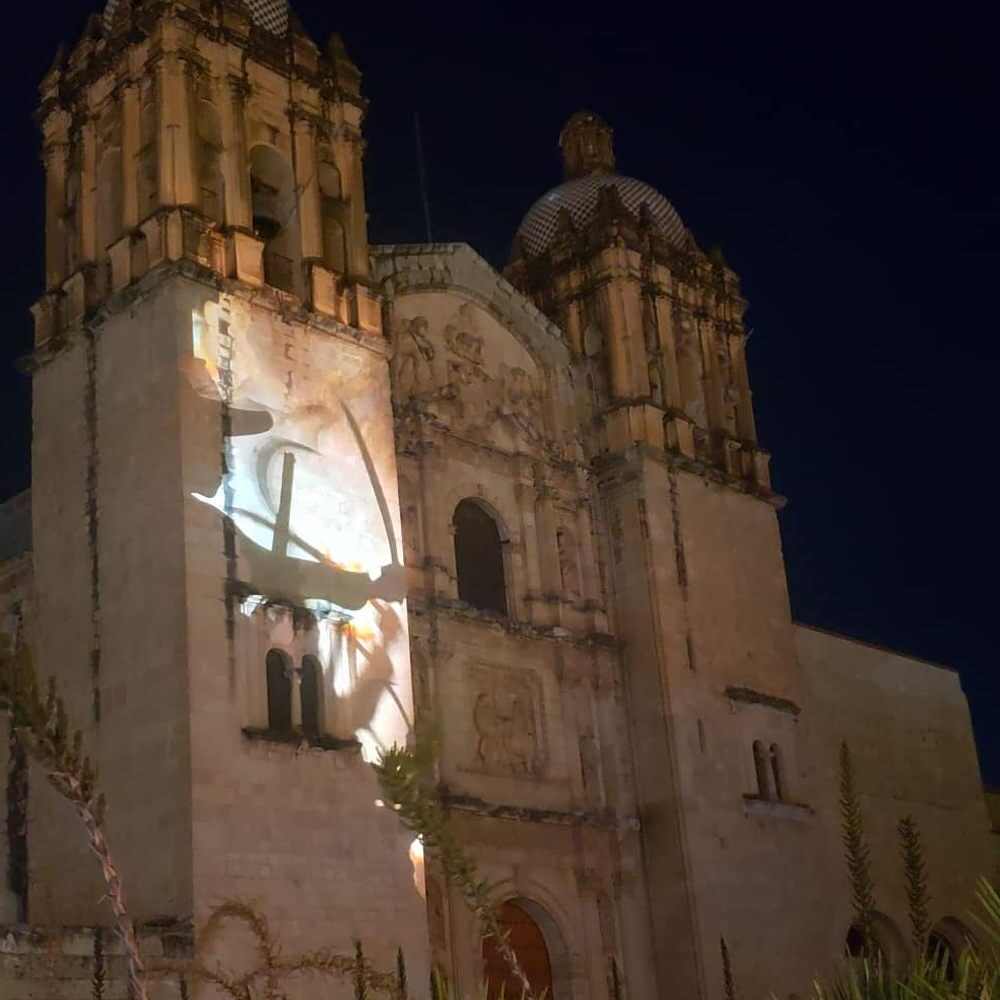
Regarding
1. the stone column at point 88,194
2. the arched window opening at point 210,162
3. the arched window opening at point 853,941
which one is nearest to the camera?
the arched window opening at point 210,162

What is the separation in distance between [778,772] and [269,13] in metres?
13.4

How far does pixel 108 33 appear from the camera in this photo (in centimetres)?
2052

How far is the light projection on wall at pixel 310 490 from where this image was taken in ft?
58.9

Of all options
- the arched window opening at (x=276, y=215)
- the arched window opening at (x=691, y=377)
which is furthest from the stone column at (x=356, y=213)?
the arched window opening at (x=691, y=377)

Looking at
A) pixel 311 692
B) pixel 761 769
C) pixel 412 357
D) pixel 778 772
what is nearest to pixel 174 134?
pixel 412 357

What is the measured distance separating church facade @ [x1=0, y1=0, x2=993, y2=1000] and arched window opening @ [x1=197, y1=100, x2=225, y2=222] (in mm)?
51

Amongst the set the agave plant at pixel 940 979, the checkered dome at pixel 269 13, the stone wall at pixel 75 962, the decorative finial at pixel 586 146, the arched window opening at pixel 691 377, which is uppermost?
the decorative finial at pixel 586 146

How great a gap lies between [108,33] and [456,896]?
1187 centimetres

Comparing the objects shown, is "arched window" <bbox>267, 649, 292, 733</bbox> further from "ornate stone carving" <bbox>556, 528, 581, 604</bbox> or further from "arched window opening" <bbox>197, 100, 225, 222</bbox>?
"ornate stone carving" <bbox>556, 528, 581, 604</bbox>

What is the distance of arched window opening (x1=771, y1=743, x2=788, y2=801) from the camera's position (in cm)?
2405

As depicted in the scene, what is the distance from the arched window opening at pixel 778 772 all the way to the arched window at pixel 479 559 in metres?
5.08

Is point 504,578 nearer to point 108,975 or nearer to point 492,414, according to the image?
→ point 492,414

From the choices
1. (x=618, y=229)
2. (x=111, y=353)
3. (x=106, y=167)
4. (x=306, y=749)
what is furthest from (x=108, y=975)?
(x=618, y=229)

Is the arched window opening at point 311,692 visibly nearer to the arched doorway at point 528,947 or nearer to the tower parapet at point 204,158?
the arched doorway at point 528,947
